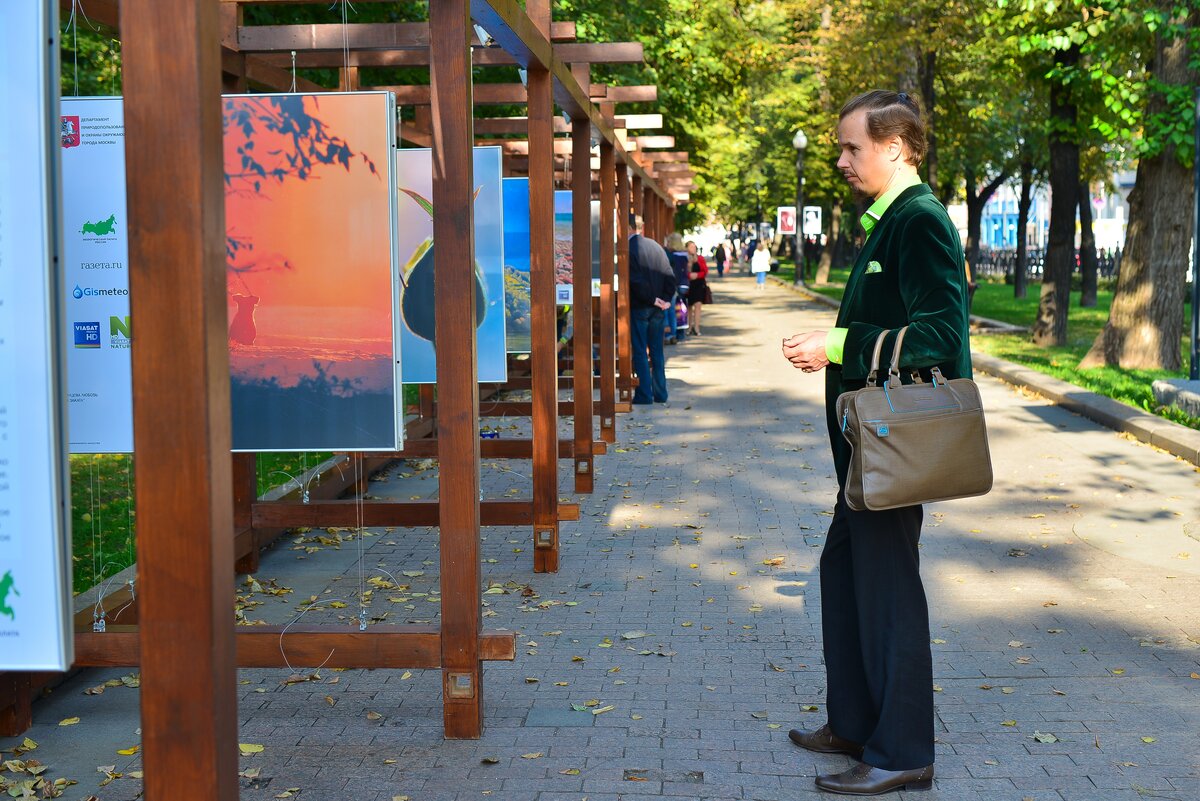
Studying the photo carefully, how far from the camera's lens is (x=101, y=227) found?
5.41 m

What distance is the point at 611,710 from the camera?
524 centimetres

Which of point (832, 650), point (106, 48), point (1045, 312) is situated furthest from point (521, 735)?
point (1045, 312)

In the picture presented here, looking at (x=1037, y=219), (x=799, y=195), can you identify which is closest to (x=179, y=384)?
(x=799, y=195)

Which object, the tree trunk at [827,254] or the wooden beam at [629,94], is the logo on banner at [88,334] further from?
the tree trunk at [827,254]

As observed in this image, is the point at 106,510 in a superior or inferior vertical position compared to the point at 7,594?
inferior

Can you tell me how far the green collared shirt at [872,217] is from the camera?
13.9 ft

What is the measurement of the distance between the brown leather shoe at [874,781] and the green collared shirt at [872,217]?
122 cm

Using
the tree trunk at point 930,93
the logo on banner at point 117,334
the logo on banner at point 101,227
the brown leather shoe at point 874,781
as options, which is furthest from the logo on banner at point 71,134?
the tree trunk at point 930,93

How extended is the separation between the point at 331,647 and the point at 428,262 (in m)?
3.02

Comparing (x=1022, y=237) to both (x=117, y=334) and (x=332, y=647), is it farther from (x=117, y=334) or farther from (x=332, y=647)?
(x=332, y=647)

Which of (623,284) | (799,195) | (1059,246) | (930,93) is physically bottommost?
(623,284)

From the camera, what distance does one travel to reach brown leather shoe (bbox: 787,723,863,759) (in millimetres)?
4703

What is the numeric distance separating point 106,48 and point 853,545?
1489 cm

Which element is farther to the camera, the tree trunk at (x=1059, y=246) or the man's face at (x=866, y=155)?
the tree trunk at (x=1059, y=246)
